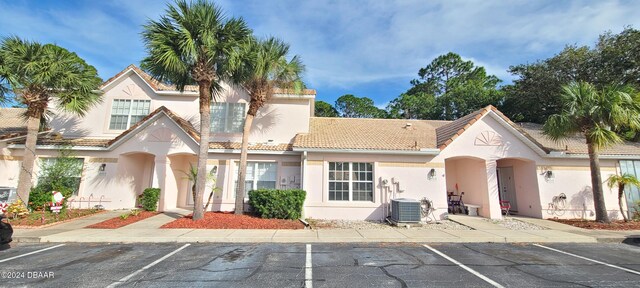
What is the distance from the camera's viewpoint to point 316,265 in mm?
5730

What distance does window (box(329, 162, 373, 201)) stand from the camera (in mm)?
12234

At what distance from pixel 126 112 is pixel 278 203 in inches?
453

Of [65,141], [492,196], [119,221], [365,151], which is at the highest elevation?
[65,141]

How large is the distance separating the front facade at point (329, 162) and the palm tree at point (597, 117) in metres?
1.30

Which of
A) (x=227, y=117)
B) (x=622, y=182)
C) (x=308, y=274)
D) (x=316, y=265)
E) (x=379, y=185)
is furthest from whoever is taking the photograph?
(x=227, y=117)

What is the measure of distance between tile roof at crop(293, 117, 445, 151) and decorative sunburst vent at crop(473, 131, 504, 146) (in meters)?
2.03

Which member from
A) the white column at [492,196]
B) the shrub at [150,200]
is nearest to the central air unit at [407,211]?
the white column at [492,196]

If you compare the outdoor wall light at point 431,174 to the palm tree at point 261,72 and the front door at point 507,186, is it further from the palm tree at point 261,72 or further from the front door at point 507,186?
the palm tree at point 261,72

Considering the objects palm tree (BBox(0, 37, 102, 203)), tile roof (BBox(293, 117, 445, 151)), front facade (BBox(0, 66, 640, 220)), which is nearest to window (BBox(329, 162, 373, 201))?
front facade (BBox(0, 66, 640, 220))

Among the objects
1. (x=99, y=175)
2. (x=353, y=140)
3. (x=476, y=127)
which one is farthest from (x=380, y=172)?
(x=99, y=175)

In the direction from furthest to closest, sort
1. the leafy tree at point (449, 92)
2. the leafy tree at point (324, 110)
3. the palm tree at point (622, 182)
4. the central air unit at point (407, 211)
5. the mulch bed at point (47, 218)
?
the leafy tree at point (324, 110) → the leafy tree at point (449, 92) → the palm tree at point (622, 182) → the central air unit at point (407, 211) → the mulch bed at point (47, 218)

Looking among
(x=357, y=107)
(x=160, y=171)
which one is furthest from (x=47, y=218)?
(x=357, y=107)

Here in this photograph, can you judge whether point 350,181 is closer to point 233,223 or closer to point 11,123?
point 233,223

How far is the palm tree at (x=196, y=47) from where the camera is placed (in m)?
9.66
